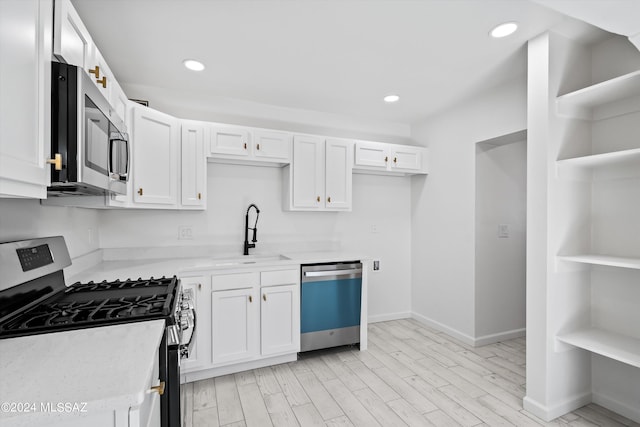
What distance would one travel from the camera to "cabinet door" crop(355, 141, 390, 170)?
11.3 ft

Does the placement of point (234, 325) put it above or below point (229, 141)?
below

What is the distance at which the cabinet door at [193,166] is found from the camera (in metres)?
2.75

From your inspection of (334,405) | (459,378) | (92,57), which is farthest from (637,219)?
(92,57)

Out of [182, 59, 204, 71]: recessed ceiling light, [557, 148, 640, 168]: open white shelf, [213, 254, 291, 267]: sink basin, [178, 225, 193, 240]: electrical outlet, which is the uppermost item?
[182, 59, 204, 71]: recessed ceiling light

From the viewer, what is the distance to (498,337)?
3.34m

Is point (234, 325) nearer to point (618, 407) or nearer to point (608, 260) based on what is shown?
point (608, 260)

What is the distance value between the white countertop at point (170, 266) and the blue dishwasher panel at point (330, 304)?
0.23 metres

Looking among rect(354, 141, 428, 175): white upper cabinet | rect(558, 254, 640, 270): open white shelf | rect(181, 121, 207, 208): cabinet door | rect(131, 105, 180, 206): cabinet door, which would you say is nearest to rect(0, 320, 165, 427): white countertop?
rect(131, 105, 180, 206): cabinet door

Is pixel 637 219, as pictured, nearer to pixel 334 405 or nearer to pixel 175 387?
pixel 334 405

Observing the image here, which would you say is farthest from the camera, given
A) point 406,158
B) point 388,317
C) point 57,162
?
point 388,317

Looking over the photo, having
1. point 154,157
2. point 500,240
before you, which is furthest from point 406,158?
point 154,157

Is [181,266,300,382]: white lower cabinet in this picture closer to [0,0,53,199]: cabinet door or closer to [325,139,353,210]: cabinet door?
[325,139,353,210]: cabinet door

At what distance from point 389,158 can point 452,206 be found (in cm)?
88

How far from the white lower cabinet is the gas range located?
867mm
